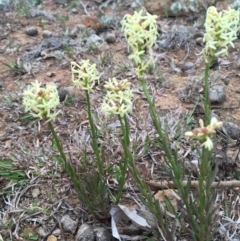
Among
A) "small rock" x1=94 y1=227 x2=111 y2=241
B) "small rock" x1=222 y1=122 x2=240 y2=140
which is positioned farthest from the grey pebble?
"small rock" x1=222 y1=122 x2=240 y2=140

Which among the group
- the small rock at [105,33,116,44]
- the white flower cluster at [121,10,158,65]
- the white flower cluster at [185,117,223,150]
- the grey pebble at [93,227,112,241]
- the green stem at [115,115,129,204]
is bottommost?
the grey pebble at [93,227,112,241]

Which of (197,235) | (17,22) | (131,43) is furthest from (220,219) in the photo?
(17,22)

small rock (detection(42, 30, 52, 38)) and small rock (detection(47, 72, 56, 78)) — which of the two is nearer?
small rock (detection(47, 72, 56, 78))

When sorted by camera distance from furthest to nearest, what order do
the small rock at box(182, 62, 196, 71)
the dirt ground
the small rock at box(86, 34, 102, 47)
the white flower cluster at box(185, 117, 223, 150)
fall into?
the small rock at box(86, 34, 102, 47)
the small rock at box(182, 62, 196, 71)
the dirt ground
the white flower cluster at box(185, 117, 223, 150)

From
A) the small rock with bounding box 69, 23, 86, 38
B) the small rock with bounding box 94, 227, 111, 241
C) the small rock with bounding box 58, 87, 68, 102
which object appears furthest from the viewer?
the small rock with bounding box 69, 23, 86, 38

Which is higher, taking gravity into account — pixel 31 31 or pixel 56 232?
pixel 31 31

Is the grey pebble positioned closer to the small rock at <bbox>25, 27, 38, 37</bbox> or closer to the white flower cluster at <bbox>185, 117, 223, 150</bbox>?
the white flower cluster at <bbox>185, 117, 223, 150</bbox>

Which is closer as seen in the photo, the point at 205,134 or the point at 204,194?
the point at 205,134

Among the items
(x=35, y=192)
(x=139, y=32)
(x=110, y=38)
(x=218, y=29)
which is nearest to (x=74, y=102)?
(x=35, y=192)

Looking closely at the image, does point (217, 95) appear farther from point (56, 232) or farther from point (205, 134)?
point (205, 134)
